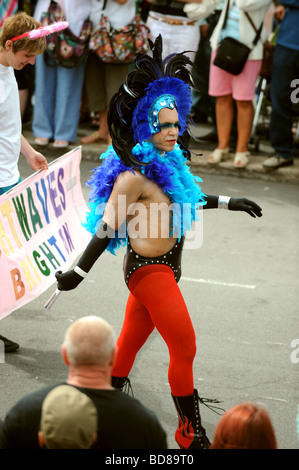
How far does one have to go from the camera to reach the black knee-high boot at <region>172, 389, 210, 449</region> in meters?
3.96

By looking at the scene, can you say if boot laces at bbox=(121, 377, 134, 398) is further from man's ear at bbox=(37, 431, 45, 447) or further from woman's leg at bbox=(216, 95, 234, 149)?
woman's leg at bbox=(216, 95, 234, 149)

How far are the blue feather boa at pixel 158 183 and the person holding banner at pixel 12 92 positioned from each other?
0.93 m

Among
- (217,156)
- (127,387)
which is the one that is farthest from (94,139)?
(127,387)

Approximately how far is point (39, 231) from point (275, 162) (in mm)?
4463

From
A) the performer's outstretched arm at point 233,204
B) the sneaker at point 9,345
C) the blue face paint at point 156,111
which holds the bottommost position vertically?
the sneaker at point 9,345

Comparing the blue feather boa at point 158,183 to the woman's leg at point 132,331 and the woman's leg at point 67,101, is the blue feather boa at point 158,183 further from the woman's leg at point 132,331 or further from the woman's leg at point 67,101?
the woman's leg at point 67,101

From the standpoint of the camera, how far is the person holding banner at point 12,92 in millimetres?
4637

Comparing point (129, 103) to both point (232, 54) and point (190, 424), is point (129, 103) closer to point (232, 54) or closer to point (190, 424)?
point (190, 424)

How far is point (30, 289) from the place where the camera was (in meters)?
4.80

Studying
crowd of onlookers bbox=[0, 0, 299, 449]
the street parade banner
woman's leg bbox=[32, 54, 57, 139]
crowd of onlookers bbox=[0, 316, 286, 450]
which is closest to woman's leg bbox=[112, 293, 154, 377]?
the street parade banner

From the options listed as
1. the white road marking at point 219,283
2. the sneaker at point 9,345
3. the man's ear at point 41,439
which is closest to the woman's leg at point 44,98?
the white road marking at point 219,283

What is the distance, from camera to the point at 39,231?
5055 millimetres

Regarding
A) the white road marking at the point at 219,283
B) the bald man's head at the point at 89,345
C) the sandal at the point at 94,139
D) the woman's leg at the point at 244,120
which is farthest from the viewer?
the sandal at the point at 94,139

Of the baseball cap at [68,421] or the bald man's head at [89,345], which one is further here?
the bald man's head at [89,345]
